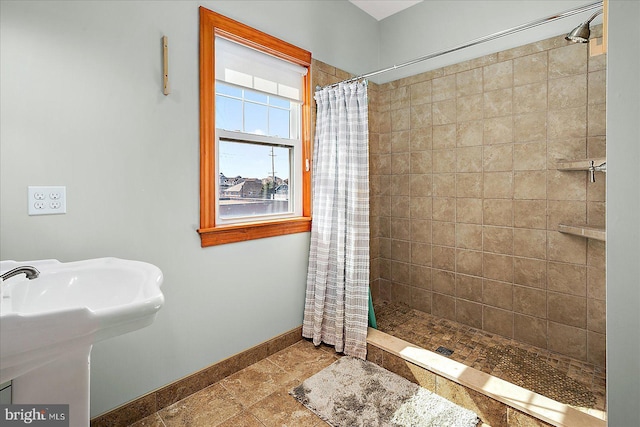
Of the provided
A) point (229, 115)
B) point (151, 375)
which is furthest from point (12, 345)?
point (229, 115)

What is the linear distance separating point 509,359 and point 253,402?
5.37ft

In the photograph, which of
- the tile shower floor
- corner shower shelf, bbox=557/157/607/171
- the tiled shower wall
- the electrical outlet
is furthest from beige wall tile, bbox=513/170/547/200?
the electrical outlet

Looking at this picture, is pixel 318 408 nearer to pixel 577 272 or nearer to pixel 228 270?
pixel 228 270

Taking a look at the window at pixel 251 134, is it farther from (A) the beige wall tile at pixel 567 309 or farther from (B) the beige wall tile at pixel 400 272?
(A) the beige wall tile at pixel 567 309

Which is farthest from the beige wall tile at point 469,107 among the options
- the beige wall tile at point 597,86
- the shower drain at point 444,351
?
the shower drain at point 444,351

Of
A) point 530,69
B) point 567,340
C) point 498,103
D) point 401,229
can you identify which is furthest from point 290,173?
point 567,340

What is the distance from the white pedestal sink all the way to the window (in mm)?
610

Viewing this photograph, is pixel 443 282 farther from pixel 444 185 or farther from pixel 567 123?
pixel 567 123

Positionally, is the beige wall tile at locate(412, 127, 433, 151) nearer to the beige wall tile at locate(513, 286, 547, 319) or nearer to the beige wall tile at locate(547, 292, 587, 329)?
the beige wall tile at locate(513, 286, 547, 319)

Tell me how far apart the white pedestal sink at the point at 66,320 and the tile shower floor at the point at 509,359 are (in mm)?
1894

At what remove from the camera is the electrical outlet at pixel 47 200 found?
4.33ft

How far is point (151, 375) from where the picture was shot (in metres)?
1.67

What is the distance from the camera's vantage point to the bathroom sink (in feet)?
2.50

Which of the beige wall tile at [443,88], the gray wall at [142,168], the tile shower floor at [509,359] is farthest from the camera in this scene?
the beige wall tile at [443,88]
